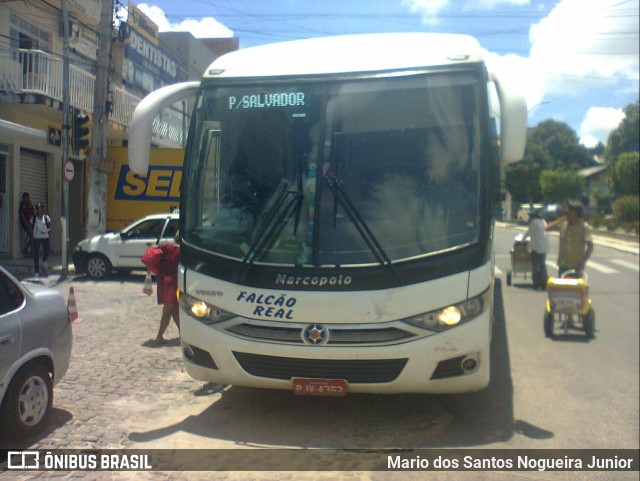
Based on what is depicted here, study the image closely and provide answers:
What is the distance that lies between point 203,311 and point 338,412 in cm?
151

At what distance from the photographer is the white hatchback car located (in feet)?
49.4

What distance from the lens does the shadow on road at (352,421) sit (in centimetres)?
506

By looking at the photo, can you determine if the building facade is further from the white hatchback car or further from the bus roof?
the bus roof

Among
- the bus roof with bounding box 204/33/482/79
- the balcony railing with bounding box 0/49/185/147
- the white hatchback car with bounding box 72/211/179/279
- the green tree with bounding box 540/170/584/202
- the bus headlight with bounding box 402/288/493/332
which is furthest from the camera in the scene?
the green tree with bounding box 540/170/584/202

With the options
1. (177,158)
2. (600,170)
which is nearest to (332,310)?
(177,158)

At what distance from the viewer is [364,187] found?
5172mm

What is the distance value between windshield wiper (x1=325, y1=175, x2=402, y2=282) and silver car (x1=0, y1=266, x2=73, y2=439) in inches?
92.3

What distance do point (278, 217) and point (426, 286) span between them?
1.25 m

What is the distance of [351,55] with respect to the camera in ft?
18.0

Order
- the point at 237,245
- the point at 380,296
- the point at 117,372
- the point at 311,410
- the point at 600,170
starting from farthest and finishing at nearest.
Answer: the point at 600,170, the point at 117,372, the point at 311,410, the point at 237,245, the point at 380,296

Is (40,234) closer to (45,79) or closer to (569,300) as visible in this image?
(45,79)

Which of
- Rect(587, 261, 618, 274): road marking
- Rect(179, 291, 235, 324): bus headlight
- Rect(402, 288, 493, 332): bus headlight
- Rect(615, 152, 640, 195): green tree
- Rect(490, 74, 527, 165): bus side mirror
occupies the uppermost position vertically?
Rect(615, 152, 640, 195): green tree

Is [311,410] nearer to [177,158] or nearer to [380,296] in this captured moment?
[380,296]

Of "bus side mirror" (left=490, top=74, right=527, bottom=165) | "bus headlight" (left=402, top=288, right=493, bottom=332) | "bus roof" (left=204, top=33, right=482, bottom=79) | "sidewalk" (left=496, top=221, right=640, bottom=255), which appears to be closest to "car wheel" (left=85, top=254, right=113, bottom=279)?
"bus roof" (left=204, top=33, right=482, bottom=79)
